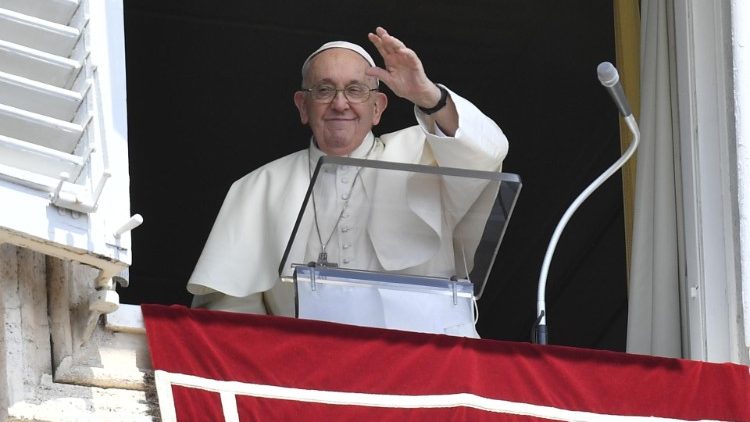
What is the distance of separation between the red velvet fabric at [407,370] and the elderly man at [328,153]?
0.49 meters

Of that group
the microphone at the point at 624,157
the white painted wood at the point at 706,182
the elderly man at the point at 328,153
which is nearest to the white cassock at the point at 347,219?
the elderly man at the point at 328,153

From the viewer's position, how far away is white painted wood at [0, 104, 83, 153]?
15.8ft

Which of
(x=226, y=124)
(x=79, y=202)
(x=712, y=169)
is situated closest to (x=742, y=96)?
(x=712, y=169)

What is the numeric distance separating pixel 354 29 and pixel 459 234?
3152 mm

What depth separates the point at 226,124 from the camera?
354 inches

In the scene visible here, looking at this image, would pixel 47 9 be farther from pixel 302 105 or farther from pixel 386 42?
pixel 302 105

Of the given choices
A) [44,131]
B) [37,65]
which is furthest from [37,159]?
[37,65]

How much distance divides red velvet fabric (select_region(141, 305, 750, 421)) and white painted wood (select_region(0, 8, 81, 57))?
65 cm

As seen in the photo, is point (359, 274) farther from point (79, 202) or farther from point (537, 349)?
point (79, 202)

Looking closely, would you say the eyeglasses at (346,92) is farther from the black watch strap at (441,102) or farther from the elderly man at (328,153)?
the black watch strap at (441,102)

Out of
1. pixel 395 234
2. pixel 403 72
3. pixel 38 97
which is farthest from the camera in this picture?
pixel 395 234

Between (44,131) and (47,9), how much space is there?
381mm

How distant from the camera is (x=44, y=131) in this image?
4.84 meters

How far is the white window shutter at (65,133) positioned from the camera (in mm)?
4691
